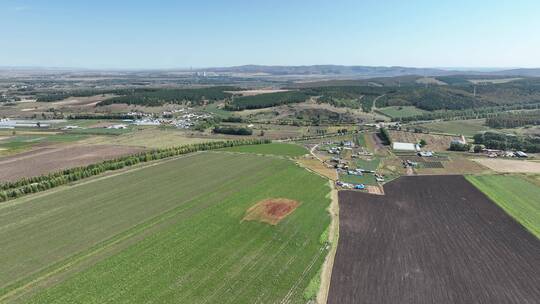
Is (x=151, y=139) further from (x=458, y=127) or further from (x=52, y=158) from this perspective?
(x=458, y=127)

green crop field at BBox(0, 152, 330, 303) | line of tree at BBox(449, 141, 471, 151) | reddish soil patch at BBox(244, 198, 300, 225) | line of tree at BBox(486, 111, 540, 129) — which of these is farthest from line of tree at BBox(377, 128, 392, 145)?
reddish soil patch at BBox(244, 198, 300, 225)

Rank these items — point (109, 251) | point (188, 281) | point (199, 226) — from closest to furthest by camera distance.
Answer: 1. point (188, 281)
2. point (109, 251)
3. point (199, 226)

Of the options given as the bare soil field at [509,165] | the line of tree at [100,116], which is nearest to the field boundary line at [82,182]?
the bare soil field at [509,165]

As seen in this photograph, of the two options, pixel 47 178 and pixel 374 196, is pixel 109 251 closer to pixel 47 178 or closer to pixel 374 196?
pixel 47 178

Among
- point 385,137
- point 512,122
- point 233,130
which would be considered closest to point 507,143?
point 385,137

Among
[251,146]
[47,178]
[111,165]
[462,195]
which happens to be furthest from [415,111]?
[47,178]
